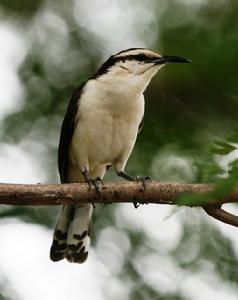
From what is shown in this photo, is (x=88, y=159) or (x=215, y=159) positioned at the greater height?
(x=215, y=159)

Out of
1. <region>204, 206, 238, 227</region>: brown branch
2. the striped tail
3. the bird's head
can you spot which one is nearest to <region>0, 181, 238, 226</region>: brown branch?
<region>204, 206, 238, 227</region>: brown branch

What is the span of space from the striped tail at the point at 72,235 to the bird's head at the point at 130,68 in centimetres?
126

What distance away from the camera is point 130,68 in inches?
225

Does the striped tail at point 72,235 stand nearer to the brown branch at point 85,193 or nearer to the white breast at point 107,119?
the white breast at point 107,119

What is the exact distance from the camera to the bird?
18.1 feet

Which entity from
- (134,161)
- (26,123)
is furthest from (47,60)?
(134,161)

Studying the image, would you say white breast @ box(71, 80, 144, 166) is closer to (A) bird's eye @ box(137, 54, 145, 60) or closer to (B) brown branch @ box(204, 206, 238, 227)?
(A) bird's eye @ box(137, 54, 145, 60)

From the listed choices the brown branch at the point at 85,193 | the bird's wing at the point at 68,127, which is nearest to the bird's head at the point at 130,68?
the bird's wing at the point at 68,127

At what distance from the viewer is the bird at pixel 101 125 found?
5.51 metres

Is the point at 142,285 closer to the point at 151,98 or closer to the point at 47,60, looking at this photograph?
the point at 151,98

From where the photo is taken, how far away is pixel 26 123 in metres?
5.86

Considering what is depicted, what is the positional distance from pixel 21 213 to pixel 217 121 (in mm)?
3552

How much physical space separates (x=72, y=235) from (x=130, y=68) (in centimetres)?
167

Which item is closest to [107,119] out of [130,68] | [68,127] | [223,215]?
[68,127]
